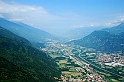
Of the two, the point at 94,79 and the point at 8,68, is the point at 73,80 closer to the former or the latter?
the point at 94,79

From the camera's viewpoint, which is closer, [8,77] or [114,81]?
[8,77]

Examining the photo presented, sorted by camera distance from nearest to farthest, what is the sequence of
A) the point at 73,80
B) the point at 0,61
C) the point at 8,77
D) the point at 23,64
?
the point at 8,77
the point at 0,61
the point at 73,80
the point at 23,64

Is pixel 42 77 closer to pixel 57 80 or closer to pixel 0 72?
pixel 57 80

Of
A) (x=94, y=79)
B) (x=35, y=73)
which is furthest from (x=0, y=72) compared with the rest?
(x=94, y=79)

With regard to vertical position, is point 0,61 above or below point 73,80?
above

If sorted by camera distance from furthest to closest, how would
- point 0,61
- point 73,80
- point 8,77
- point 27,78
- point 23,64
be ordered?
point 23,64 < point 73,80 < point 0,61 < point 27,78 < point 8,77

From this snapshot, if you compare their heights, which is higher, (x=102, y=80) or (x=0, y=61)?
(x=0, y=61)

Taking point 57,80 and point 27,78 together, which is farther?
point 57,80

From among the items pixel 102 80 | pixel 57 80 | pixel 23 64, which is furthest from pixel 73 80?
pixel 23 64

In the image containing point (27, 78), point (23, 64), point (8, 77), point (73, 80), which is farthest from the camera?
point (23, 64)
